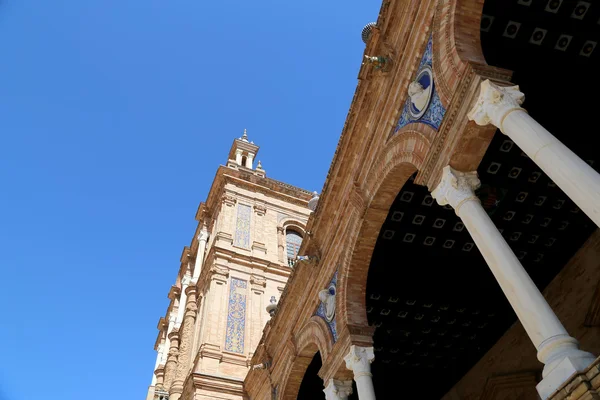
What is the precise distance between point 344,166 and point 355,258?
1.78 metres

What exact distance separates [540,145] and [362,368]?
4.72 metres

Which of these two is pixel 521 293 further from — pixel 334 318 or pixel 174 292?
pixel 174 292

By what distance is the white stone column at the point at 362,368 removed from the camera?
7449 millimetres

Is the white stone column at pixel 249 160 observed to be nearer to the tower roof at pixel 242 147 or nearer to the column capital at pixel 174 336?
the tower roof at pixel 242 147

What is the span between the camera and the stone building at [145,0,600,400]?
4.98 meters

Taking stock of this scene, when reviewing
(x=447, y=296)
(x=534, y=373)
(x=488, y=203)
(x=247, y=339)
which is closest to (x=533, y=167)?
(x=488, y=203)

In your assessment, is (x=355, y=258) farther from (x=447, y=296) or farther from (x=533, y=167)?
(x=533, y=167)

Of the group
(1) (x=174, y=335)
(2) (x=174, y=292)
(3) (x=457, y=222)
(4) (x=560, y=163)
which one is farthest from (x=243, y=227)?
(4) (x=560, y=163)

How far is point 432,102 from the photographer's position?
21.0 ft

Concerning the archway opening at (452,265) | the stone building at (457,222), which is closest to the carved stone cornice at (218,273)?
the stone building at (457,222)

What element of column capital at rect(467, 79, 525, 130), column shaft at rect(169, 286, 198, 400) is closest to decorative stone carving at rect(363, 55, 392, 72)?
column capital at rect(467, 79, 525, 130)

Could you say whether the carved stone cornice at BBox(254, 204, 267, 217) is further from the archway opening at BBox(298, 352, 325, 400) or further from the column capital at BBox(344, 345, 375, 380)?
the column capital at BBox(344, 345, 375, 380)

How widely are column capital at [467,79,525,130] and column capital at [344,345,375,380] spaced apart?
13.9ft

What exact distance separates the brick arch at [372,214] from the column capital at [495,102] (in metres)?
1.41
